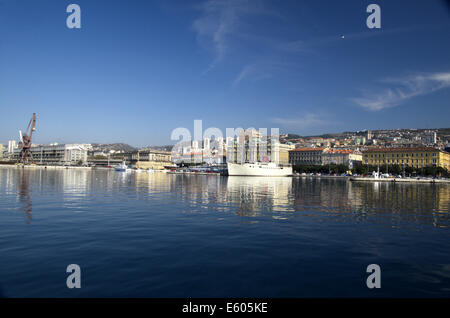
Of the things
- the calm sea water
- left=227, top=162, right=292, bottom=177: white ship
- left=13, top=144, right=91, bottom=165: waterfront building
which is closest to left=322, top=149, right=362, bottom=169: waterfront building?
left=227, top=162, right=292, bottom=177: white ship

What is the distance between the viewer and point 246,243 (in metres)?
8.08

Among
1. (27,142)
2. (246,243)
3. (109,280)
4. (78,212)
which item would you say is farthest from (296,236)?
(27,142)

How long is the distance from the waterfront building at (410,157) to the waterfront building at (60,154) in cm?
11565

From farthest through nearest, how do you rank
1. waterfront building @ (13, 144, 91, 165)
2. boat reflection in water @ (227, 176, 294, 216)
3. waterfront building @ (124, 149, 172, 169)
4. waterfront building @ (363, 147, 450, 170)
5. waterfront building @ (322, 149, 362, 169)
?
waterfront building @ (124, 149, 172, 169) < waterfront building @ (13, 144, 91, 165) < waterfront building @ (322, 149, 362, 169) < waterfront building @ (363, 147, 450, 170) < boat reflection in water @ (227, 176, 294, 216)

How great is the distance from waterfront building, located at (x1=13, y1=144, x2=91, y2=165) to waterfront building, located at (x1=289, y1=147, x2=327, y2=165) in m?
91.5

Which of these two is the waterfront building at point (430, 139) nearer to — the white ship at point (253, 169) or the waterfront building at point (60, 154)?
the white ship at point (253, 169)

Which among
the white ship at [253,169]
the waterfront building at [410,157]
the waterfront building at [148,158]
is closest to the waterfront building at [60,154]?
the waterfront building at [148,158]

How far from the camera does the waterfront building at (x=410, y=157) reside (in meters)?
81.4

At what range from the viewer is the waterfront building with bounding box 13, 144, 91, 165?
133250 mm

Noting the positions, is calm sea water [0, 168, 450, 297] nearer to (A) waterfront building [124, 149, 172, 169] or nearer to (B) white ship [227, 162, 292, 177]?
(B) white ship [227, 162, 292, 177]

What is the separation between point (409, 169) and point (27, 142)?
121m

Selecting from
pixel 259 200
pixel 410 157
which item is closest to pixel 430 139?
pixel 410 157

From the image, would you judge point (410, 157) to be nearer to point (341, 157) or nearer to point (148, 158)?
point (341, 157)
